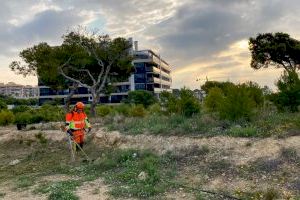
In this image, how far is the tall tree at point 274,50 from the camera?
42.8m

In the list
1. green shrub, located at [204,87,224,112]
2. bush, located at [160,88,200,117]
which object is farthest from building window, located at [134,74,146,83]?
green shrub, located at [204,87,224,112]

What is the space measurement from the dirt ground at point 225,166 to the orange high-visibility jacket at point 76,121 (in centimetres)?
181

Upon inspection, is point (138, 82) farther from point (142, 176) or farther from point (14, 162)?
point (142, 176)

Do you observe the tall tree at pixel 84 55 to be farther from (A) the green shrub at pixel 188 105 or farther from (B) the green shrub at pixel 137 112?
(A) the green shrub at pixel 188 105

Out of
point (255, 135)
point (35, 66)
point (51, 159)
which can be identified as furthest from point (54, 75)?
point (255, 135)

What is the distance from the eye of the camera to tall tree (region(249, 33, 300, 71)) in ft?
140

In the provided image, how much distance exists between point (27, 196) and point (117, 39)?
2305 cm

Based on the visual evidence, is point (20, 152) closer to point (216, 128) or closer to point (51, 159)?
point (51, 159)

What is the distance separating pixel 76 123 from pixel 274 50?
32401 mm

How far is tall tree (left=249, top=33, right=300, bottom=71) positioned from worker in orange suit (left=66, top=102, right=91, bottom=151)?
31878mm

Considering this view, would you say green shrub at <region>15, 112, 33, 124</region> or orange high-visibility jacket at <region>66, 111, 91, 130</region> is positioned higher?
orange high-visibility jacket at <region>66, 111, 91, 130</region>

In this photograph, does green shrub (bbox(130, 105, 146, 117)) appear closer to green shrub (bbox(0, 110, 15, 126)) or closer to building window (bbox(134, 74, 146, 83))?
green shrub (bbox(0, 110, 15, 126))

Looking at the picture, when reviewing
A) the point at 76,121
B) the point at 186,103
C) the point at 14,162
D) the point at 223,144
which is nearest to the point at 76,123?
the point at 76,121

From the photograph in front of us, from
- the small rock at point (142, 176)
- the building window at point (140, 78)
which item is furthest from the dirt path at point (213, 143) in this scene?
the building window at point (140, 78)
